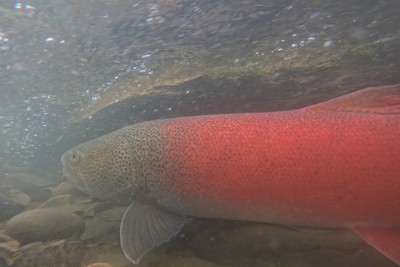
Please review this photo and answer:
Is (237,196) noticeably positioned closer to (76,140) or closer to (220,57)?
(220,57)

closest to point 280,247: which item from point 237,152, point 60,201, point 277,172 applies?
point 277,172

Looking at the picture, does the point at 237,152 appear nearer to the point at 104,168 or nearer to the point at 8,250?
the point at 104,168

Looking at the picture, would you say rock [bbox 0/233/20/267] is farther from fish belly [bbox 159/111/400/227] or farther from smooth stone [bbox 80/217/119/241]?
fish belly [bbox 159/111/400/227]

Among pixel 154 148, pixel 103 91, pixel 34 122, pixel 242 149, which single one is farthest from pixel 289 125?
pixel 34 122

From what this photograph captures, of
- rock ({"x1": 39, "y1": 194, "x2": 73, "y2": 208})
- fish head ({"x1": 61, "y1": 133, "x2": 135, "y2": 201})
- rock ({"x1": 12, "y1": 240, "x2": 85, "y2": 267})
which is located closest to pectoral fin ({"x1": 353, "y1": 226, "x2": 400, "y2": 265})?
fish head ({"x1": 61, "y1": 133, "x2": 135, "y2": 201})

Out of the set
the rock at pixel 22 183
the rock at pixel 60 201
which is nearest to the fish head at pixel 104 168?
the rock at pixel 60 201

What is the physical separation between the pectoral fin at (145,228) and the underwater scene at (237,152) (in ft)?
0.05

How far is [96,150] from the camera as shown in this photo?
3809mm

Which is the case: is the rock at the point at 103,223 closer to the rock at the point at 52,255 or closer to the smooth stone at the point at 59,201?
the rock at the point at 52,255

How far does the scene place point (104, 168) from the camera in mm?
3615

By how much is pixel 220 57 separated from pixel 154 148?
5.91 meters

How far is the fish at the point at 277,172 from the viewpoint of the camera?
→ 7.23ft

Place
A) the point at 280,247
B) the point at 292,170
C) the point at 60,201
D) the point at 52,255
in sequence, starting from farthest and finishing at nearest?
the point at 60,201 < the point at 52,255 < the point at 280,247 < the point at 292,170

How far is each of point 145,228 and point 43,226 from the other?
1713 millimetres
